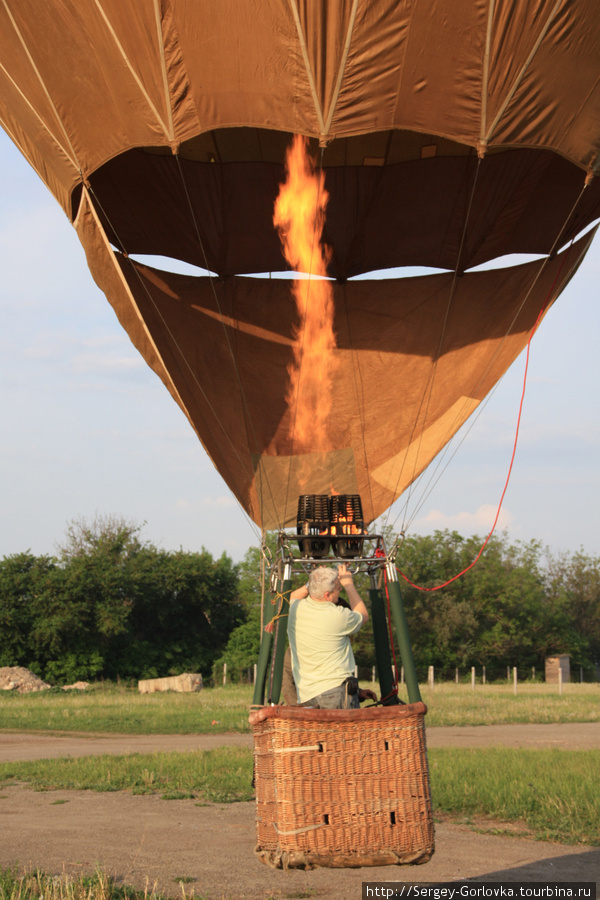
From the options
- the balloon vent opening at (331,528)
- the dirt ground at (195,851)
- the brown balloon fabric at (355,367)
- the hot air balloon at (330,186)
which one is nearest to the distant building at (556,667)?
the brown balloon fabric at (355,367)

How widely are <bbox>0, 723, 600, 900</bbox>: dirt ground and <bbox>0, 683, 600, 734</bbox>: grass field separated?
29.2ft

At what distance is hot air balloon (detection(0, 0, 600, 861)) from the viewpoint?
7098 millimetres

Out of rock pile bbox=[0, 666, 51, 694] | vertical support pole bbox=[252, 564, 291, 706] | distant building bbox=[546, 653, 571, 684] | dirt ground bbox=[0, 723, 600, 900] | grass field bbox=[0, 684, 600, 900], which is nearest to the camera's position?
vertical support pole bbox=[252, 564, 291, 706]

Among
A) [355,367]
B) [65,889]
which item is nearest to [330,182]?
[355,367]

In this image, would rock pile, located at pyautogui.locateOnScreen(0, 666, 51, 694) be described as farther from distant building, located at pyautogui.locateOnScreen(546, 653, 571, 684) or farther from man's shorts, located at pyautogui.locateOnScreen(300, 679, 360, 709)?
distant building, located at pyautogui.locateOnScreen(546, 653, 571, 684)

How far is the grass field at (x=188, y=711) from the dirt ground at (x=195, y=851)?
890 cm

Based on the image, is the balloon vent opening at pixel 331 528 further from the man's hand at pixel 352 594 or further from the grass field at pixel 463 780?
the grass field at pixel 463 780

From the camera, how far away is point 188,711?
75.5 ft

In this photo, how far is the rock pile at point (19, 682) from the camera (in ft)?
107

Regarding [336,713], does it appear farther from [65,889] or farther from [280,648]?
[65,889]

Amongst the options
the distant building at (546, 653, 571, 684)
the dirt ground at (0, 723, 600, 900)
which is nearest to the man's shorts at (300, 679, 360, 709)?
the dirt ground at (0, 723, 600, 900)

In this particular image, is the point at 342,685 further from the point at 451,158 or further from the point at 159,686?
the point at 159,686

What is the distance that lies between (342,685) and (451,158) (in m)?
6.92

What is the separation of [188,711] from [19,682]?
511 inches
